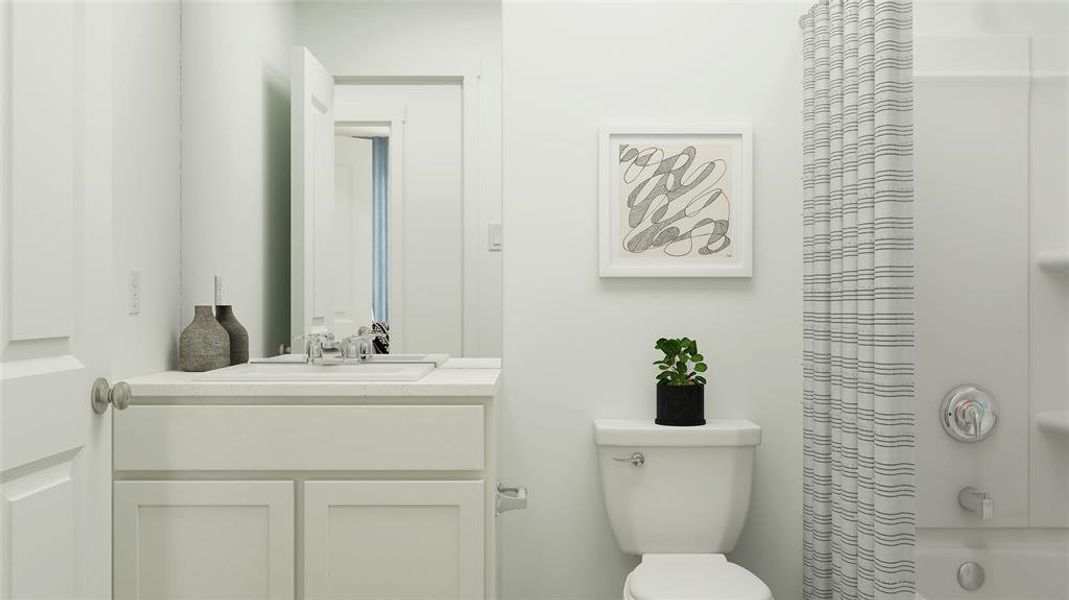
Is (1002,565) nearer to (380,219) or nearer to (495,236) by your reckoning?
(495,236)

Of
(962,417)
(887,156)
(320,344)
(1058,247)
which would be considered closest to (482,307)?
(320,344)

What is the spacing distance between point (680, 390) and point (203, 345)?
1263 millimetres

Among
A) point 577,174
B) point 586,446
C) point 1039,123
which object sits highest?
point 1039,123

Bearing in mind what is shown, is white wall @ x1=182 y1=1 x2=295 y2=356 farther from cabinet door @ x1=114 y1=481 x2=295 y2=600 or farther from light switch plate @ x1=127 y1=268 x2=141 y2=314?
cabinet door @ x1=114 y1=481 x2=295 y2=600

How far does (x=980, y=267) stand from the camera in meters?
2.29

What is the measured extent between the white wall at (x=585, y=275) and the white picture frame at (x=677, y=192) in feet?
0.14

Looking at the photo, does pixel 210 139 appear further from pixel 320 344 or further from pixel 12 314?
pixel 12 314

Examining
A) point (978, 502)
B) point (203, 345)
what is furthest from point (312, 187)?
point (978, 502)

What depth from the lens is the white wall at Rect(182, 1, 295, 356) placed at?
7.14 feet

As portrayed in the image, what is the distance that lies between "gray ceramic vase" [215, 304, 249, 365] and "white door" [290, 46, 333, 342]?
14cm

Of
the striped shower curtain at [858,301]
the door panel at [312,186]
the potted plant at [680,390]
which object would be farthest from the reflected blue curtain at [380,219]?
the striped shower curtain at [858,301]

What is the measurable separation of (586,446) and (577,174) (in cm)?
79

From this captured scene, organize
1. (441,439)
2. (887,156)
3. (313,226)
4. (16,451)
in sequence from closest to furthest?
(16,451), (887,156), (441,439), (313,226)

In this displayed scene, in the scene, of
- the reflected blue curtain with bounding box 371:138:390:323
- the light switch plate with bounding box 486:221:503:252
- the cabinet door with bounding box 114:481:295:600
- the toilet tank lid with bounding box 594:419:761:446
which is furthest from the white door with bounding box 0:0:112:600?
the toilet tank lid with bounding box 594:419:761:446
